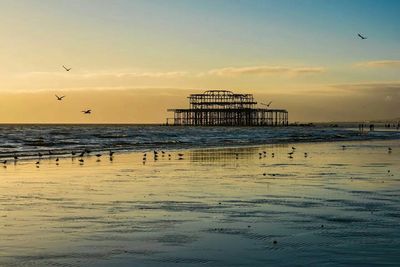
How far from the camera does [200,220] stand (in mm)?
13086

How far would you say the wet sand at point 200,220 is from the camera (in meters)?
9.75

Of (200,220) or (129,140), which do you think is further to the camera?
(129,140)

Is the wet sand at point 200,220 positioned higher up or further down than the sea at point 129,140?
further down

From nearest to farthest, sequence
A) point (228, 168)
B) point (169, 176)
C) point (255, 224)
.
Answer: point (255, 224), point (169, 176), point (228, 168)

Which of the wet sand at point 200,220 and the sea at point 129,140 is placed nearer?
the wet sand at point 200,220

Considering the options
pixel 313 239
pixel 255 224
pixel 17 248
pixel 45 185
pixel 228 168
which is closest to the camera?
pixel 17 248

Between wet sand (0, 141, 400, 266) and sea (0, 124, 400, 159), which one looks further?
sea (0, 124, 400, 159)

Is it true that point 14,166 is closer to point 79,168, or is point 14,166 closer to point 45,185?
point 79,168

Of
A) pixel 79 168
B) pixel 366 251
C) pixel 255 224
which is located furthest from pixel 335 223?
pixel 79 168

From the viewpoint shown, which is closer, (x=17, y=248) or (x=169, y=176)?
(x=17, y=248)

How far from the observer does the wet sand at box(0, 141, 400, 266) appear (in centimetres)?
975

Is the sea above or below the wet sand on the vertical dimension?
above

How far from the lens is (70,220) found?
13.1 m

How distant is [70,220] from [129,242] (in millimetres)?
2770
